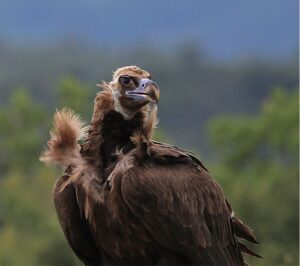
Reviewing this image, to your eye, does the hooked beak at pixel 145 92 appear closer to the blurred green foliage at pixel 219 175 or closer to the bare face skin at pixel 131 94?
the bare face skin at pixel 131 94

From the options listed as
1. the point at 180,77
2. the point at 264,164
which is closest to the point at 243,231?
the point at 264,164

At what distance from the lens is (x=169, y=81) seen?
120 meters

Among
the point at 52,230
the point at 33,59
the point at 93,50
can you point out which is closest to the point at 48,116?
the point at 52,230

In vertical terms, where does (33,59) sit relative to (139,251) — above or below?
below

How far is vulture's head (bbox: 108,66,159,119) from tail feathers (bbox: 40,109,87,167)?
317 mm

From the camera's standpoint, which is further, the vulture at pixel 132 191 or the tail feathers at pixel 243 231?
the tail feathers at pixel 243 231

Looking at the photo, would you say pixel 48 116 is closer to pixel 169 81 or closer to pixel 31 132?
pixel 31 132

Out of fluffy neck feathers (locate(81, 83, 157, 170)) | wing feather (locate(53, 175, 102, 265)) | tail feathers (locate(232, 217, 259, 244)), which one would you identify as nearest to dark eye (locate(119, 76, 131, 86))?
fluffy neck feathers (locate(81, 83, 157, 170))

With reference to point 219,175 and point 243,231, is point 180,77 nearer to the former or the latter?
point 219,175

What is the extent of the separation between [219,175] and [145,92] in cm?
3644

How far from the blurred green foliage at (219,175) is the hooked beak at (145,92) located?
19153mm

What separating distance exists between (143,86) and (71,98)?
3827cm

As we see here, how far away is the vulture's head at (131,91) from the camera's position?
825cm

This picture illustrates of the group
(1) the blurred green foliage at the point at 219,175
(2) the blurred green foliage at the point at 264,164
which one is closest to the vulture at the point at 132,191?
(1) the blurred green foliage at the point at 219,175
